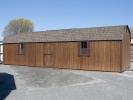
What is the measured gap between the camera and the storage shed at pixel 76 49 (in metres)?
23.9

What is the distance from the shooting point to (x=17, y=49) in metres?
31.9

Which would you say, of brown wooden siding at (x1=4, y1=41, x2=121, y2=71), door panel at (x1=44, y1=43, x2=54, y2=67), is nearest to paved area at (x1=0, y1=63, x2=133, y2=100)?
brown wooden siding at (x1=4, y1=41, x2=121, y2=71)

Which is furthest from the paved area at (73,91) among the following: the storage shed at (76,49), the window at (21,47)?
the window at (21,47)

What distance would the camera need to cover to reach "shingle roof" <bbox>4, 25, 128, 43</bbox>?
24.4 meters

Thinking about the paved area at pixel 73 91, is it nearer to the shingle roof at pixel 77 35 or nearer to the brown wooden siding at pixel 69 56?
the brown wooden siding at pixel 69 56

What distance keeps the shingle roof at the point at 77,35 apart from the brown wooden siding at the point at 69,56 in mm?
527

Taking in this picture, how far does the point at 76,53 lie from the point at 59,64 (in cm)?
252

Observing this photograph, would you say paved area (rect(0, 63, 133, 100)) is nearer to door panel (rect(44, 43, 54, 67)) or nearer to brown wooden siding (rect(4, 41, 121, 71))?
brown wooden siding (rect(4, 41, 121, 71))

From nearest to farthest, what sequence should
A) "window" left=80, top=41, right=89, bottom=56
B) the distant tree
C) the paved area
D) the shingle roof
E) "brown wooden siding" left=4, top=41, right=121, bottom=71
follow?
the paved area → "brown wooden siding" left=4, top=41, right=121, bottom=71 → the shingle roof → "window" left=80, top=41, right=89, bottom=56 → the distant tree

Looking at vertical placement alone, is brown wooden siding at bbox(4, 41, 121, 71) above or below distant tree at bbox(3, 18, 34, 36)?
below

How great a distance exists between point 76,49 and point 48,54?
3.82m

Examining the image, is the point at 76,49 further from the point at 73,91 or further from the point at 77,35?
the point at 73,91

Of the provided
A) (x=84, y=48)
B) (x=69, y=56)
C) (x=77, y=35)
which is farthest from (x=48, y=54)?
(x=84, y=48)

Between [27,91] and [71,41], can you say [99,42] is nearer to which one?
[71,41]
